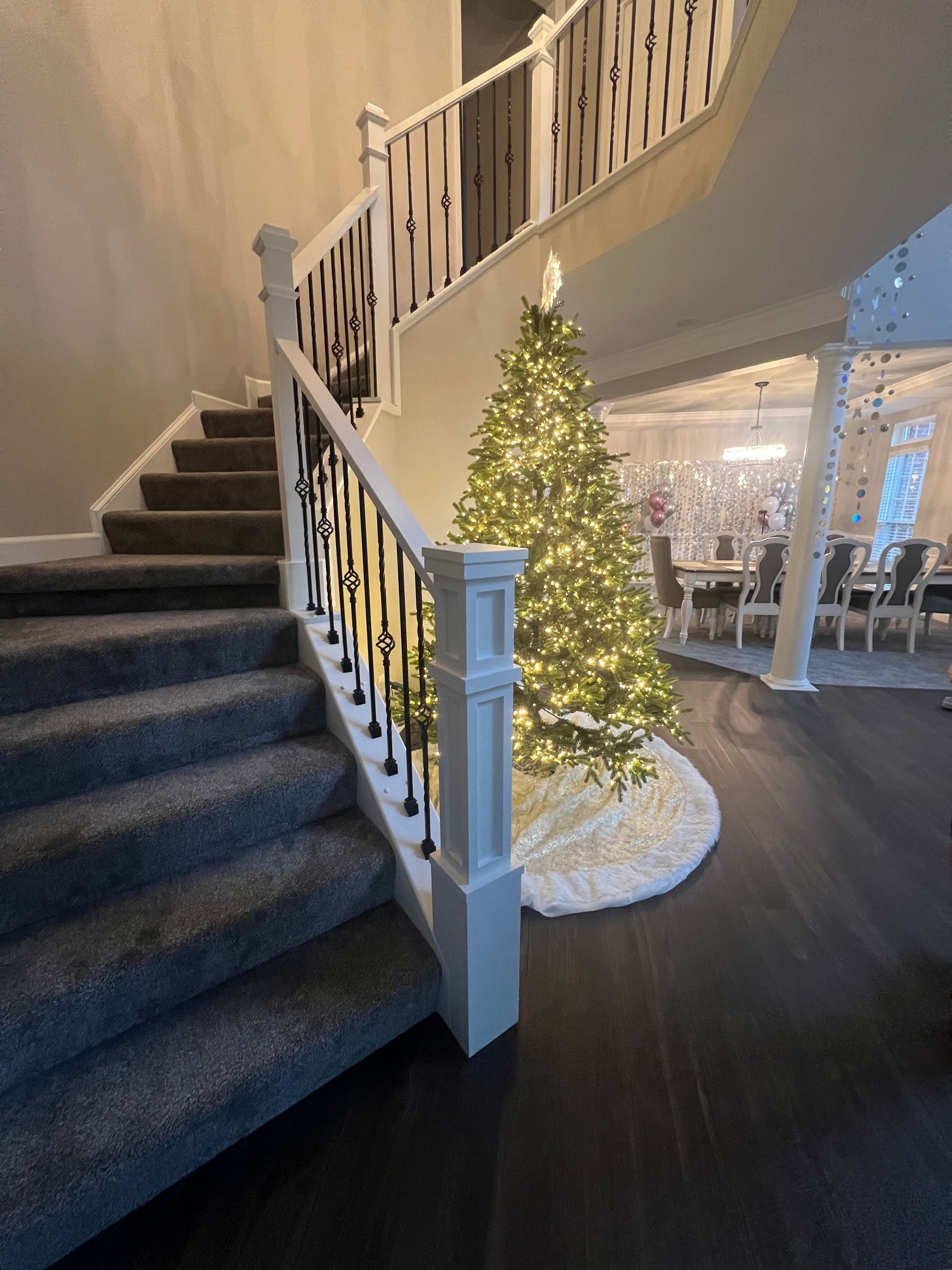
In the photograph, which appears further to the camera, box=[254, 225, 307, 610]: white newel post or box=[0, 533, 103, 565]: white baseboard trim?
box=[0, 533, 103, 565]: white baseboard trim

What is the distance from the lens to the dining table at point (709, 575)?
480 cm

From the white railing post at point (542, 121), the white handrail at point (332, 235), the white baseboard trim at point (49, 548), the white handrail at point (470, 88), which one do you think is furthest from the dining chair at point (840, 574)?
the white baseboard trim at point (49, 548)

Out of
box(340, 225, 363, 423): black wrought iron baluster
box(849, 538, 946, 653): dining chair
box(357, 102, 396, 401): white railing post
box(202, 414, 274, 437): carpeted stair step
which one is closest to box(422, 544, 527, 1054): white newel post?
box(340, 225, 363, 423): black wrought iron baluster

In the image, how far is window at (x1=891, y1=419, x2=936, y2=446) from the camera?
20.6ft

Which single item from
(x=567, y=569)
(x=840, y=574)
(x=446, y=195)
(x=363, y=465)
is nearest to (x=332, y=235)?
A: (x=446, y=195)

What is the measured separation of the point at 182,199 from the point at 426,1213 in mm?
4038

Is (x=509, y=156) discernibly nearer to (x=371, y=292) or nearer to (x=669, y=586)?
(x=371, y=292)

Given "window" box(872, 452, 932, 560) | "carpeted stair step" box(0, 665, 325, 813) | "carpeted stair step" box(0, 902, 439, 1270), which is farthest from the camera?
"window" box(872, 452, 932, 560)

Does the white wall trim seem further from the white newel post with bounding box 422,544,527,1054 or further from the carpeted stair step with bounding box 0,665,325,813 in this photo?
the carpeted stair step with bounding box 0,665,325,813

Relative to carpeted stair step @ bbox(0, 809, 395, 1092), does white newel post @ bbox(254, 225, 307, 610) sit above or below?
above

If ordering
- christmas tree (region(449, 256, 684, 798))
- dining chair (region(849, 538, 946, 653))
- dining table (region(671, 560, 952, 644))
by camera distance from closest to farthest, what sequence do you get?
1. christmas tree (region(449, 256, 684, 798))
2. dining chair (region(849, 538, 946, 653))
3. dining table (region(671, 560, 952, 644))

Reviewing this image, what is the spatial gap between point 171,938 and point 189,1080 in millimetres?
251

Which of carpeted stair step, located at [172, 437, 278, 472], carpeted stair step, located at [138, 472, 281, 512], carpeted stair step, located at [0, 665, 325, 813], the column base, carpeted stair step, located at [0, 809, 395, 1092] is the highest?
carpeted stair step, located at [172, 437, 278, 472]

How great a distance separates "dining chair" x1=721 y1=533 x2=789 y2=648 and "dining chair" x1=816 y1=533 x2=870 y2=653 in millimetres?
336
